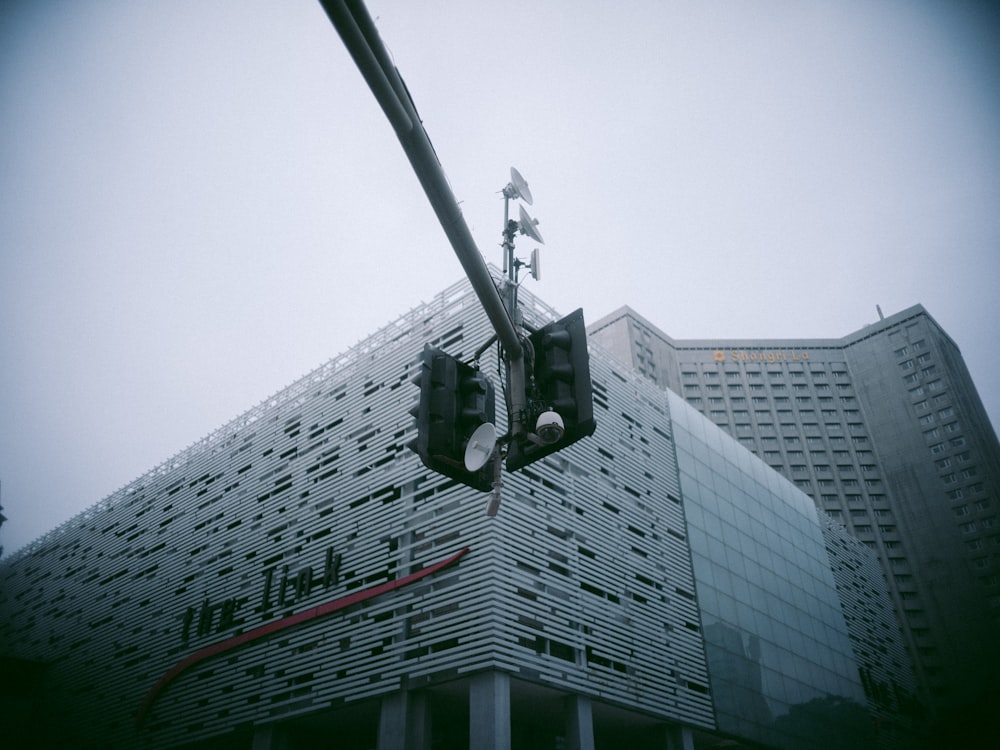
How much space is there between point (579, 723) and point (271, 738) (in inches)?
431

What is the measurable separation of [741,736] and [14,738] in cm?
3829

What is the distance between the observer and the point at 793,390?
9012 centimetres

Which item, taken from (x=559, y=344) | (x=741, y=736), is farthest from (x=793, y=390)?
(x=559, y=344)

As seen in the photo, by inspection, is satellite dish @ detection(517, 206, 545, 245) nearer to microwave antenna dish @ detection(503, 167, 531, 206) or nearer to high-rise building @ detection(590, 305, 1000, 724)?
microwave antenna dish @ detection(503, 167, 531, 206)

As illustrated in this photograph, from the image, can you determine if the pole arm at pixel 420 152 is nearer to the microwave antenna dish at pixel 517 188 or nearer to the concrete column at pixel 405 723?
the microwave antenna dish at pixel 517 188

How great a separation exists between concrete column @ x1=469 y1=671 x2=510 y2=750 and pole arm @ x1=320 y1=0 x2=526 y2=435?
55.4 feet

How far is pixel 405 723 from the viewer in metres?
19.6

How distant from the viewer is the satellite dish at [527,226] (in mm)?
5277

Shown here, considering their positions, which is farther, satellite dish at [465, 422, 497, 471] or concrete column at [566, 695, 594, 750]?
concrete column at [566, 695, 594, 750]

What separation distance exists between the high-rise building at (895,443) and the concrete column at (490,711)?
63.4m

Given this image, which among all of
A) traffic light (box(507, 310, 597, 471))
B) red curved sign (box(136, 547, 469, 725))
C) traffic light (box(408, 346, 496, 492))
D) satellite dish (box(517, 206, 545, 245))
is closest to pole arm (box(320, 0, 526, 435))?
traffic light (box(507, 310, 597, 471))

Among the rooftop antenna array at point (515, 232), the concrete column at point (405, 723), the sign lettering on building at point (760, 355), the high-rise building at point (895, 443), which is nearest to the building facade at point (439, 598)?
the concrete column at point (405, 723)

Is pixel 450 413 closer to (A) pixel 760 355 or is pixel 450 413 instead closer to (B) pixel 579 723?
(B) pixel 579 723

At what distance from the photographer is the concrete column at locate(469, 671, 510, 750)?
18.0 meters
